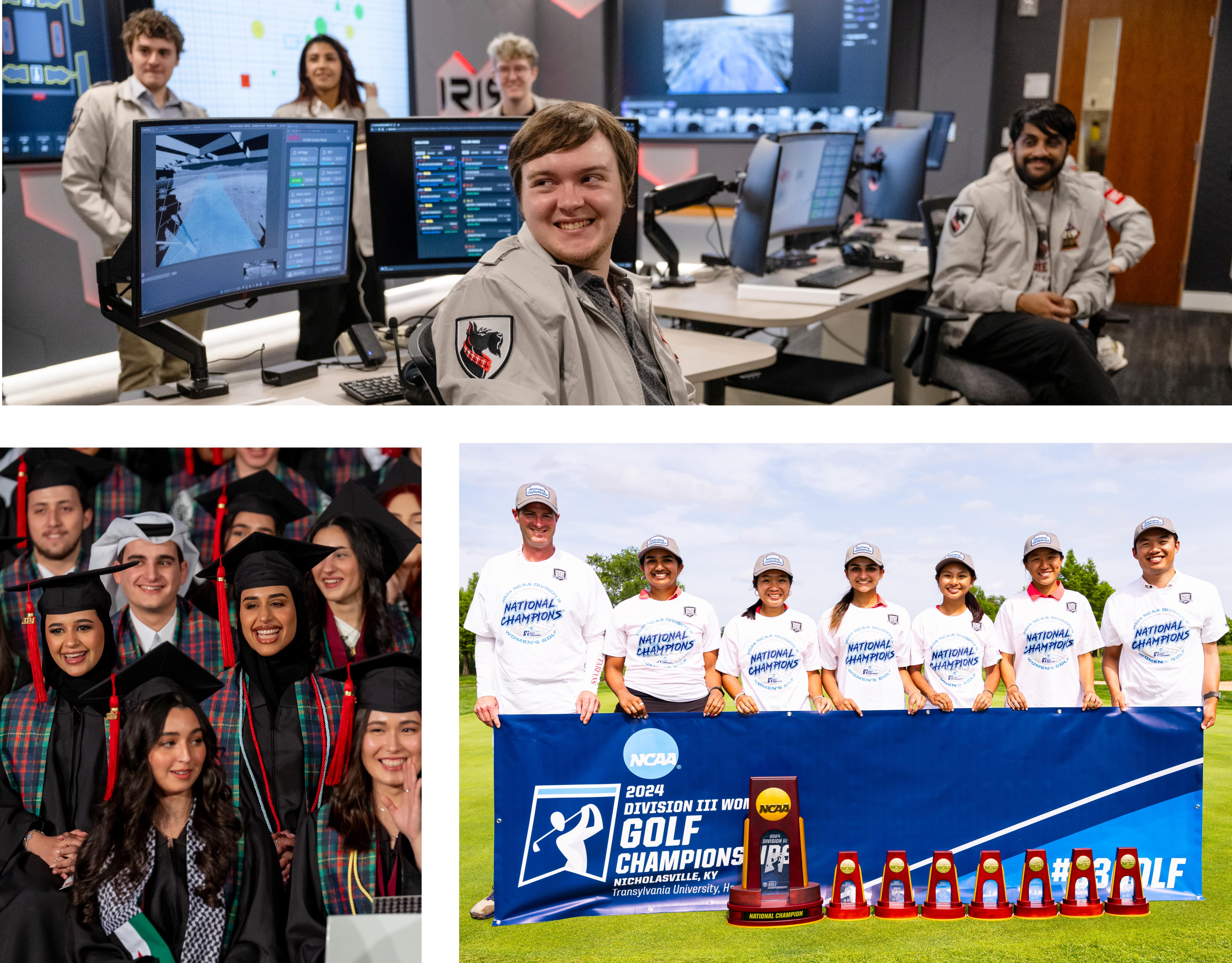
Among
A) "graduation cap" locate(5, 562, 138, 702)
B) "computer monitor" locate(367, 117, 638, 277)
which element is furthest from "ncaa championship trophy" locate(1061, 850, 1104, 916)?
"computer monitor" locate(367, 117, 638, 277)

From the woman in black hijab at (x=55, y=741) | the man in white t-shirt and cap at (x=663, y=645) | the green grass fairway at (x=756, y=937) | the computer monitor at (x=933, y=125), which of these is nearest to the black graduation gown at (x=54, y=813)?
the woman in black hijab at (x=55, y=741)

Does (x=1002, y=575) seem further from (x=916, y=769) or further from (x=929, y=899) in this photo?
(x=929, y=899)

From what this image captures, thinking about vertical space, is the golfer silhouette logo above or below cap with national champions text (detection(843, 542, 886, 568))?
below

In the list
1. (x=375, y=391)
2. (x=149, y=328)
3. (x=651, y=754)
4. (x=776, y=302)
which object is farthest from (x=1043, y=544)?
(x=776, y=302)

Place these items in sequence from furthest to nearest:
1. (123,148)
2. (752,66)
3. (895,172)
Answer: (752,66)
(895,172)
(123,148)

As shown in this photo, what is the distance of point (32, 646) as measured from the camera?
0.89 m

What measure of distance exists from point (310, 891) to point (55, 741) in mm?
259

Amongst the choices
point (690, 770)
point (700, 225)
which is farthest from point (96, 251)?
point (690, 770)

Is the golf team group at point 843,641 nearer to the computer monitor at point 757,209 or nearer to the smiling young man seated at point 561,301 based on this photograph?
the smiling young man seated at point 561,301

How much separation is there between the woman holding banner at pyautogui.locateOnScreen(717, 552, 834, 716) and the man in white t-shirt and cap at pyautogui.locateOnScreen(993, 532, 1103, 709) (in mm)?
173

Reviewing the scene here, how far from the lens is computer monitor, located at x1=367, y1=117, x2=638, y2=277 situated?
8.56 ft

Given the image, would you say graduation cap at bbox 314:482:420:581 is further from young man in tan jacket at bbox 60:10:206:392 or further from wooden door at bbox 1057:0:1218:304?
wooden door at bbox 1057:0:1218:304

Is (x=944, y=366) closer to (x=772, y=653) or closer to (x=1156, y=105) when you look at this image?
(x=772, y=653)

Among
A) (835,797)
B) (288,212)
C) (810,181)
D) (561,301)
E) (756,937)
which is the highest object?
(810,181)
